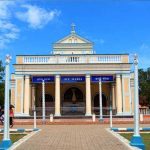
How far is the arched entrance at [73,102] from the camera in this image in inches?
1726

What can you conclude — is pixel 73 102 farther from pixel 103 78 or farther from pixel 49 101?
pixel 103 78

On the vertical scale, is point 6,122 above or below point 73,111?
above

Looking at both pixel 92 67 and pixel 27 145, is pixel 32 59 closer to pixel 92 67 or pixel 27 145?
pixel 92 67

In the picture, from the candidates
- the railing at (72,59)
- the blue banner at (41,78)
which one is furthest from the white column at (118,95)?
the blue banner at (41,78)

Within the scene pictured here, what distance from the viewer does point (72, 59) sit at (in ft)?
134

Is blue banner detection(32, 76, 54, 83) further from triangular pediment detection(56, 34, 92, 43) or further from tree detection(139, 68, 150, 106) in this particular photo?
tree detection(139, 68, 150, 106)

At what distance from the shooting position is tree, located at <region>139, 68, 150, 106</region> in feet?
210

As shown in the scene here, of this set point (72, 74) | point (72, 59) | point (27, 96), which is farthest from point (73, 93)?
point (27, 96)

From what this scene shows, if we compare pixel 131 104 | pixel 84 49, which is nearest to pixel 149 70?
pixel 84 49

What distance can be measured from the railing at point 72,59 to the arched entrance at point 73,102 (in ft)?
18.3

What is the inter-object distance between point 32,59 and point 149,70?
3276cm

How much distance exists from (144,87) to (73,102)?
23.9m

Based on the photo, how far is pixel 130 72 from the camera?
40.8m

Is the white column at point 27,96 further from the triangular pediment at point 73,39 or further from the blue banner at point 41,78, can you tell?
the triangular pediment at point 73,39
